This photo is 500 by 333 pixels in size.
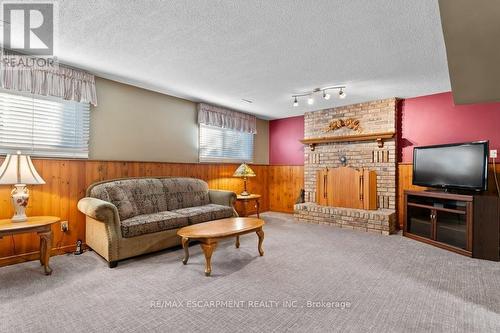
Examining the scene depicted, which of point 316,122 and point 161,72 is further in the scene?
point 316,122

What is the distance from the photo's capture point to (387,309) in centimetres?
196

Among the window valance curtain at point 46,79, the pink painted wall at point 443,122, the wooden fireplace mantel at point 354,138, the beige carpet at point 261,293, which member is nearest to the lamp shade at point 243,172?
the wooden fireplace mantel at point 354,138

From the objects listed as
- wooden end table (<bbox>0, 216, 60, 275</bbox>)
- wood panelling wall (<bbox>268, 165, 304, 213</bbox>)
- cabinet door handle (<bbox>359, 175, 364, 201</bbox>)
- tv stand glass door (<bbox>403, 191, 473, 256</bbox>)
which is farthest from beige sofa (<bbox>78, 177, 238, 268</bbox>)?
tv stand glass door (<bbox>403, 191, 473, 256</bbox>)

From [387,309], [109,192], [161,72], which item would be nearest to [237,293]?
[387,309]

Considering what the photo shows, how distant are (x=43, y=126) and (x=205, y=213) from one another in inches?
91.1

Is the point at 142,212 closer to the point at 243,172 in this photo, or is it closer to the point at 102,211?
the point at 102,211

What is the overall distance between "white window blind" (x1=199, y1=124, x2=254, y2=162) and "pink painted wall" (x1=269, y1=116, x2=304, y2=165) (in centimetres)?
70

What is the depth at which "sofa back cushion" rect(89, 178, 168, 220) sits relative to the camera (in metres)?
3.25

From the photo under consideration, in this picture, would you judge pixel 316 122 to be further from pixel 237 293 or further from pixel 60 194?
pixel 60 194

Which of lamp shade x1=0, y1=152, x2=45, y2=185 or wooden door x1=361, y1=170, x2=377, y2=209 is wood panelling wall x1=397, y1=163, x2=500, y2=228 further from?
lamp shade x1=0, y1=152, x2=45, y2=185

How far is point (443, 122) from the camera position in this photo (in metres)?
4.16

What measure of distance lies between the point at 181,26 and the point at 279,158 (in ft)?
14.9

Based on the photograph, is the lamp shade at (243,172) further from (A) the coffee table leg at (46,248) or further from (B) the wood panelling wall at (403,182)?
(A) the coffee table leg at (46,248)

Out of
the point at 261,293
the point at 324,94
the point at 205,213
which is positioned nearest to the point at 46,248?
the point at 205,213
